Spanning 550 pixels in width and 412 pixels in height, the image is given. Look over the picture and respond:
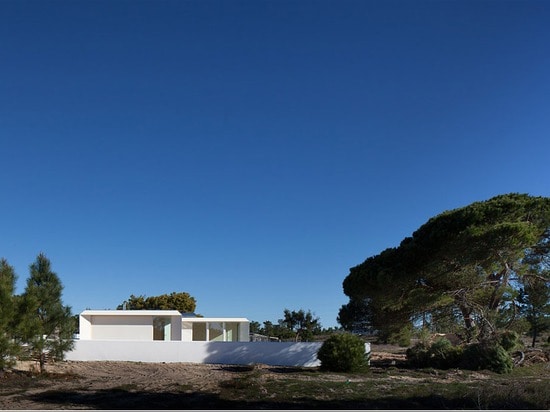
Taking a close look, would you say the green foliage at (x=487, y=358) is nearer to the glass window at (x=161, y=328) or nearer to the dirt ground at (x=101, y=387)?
the dirt ground at (x=101, y=387)

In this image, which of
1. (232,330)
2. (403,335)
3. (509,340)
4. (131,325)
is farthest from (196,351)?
(509,340)

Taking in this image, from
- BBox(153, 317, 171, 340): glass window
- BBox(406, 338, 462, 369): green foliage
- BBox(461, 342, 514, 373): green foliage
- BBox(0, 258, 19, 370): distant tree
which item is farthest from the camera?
BBox(153, 317, 171, 340): glass window

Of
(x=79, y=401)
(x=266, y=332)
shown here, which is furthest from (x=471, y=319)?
(x=266, y=332)

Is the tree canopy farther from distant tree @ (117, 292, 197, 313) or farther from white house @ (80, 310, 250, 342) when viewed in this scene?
distant tree @ (117, 292, 197, 313)

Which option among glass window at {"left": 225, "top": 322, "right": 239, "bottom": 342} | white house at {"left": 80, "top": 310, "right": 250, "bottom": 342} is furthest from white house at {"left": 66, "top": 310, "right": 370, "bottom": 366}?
glass window at {"left": 225, "top": 322, "right": 239, "bottom": 342}

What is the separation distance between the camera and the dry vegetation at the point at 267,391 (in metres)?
11.5

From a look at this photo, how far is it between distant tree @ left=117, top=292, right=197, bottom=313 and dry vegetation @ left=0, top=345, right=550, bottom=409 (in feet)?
138

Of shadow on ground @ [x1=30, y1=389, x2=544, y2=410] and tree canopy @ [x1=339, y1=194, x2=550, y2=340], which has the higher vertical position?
tree canopy @ [x1=339, y1=194, x2=550, y2=340]

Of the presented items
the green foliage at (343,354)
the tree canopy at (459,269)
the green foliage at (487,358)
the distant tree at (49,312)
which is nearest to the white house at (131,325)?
the distant tree at (49,312)

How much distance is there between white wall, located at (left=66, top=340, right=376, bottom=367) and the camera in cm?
2722

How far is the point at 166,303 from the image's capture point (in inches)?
2456

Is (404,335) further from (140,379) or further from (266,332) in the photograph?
(266,332)

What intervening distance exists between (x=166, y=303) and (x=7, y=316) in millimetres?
45221

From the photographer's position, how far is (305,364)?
27000mm
